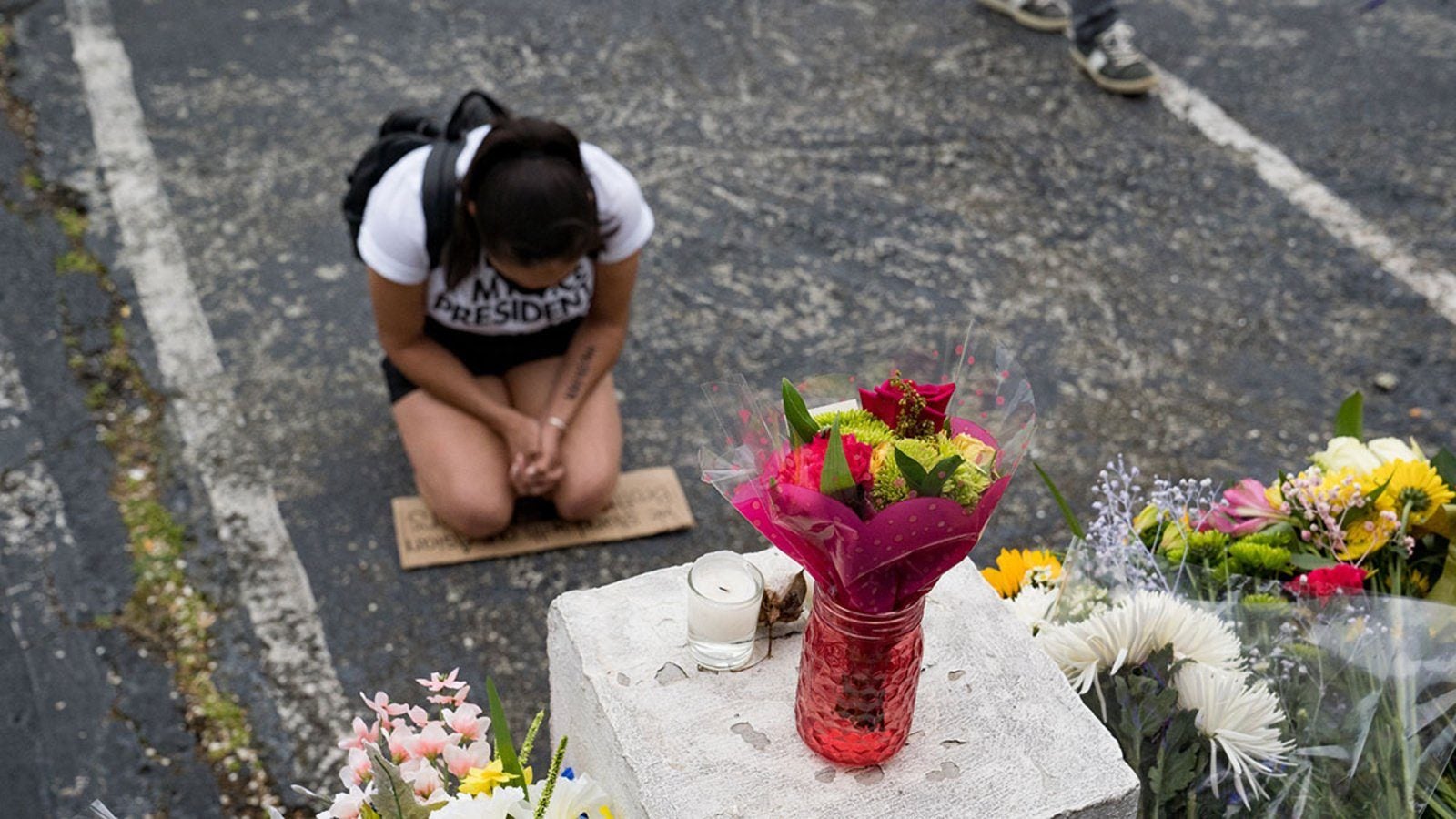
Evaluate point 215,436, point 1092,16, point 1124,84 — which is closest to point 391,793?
point 215,436

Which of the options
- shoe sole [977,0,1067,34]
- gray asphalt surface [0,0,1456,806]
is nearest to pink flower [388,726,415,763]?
gray asphalt surface [0,0,1456,806]

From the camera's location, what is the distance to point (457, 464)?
310 centimetres

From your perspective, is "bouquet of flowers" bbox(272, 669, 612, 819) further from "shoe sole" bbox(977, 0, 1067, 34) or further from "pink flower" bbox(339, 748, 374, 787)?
"shoe sole" bbox(977, 0, 1067, 34)

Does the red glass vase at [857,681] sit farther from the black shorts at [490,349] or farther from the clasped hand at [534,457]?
the black shorts at [490,349]

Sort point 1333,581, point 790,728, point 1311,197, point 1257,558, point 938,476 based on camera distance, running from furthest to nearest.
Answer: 1. point 1311,197
2. point 1257,558
3. point 1333,581
4. point 790,728
5. point 938,476

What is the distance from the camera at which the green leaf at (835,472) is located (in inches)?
50.2

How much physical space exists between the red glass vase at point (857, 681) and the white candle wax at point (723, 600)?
0.37 ft

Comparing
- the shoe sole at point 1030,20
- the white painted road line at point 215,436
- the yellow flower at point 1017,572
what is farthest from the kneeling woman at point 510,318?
the shoe sole at point 1030,20

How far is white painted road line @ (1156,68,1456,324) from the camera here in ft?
13.1

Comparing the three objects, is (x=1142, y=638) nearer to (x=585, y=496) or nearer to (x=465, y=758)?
(x=465, y=758)

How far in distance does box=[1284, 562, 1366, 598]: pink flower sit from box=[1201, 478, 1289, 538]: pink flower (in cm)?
19

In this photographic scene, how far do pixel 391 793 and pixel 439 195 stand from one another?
1.67 m

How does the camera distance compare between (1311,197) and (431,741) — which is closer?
(431,741)

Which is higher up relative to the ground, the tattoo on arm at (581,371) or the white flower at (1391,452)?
the white flower at (1391,452)
